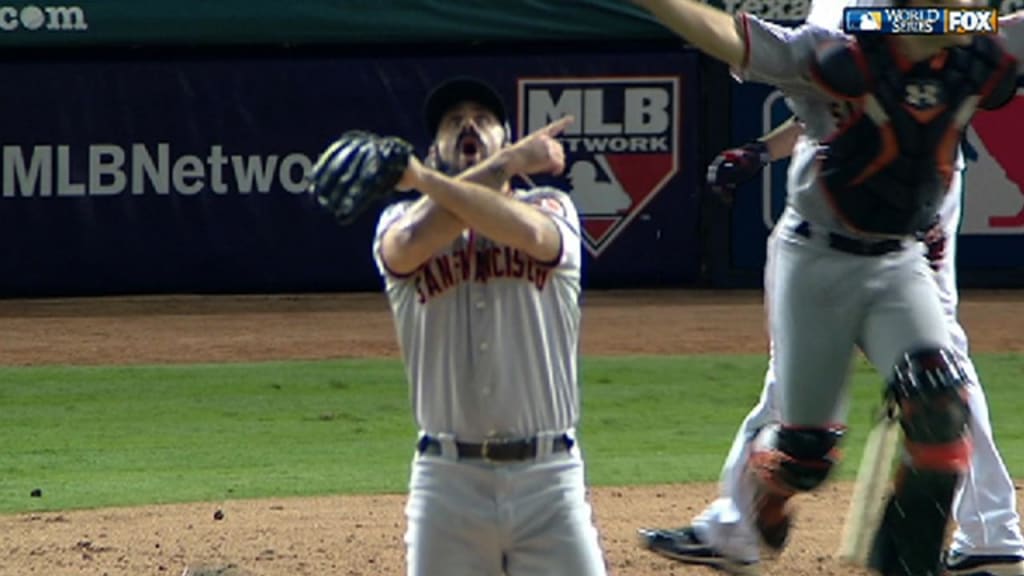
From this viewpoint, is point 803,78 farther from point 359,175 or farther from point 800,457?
point 359,175

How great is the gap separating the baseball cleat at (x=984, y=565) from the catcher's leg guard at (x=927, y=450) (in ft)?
1.93

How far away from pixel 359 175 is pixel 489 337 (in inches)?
22.4

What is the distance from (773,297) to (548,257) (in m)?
1.86

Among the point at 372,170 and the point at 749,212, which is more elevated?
the point at 372,170

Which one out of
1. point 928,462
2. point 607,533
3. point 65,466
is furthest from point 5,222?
point 928,462

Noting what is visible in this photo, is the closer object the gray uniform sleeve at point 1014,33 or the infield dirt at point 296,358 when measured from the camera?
the gray uniform sleeve at point 1014,33

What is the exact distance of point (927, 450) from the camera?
21.1ft

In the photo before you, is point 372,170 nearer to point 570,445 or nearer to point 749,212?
point 570,445

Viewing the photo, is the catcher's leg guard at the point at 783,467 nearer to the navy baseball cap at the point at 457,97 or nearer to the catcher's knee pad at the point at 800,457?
the catcher's knee pad at the point at 800,457

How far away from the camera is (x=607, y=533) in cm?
885

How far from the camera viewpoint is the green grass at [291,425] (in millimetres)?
10271

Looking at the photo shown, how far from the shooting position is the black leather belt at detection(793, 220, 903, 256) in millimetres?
6812

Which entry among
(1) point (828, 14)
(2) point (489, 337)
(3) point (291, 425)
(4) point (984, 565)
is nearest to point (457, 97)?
(2) point (489, 337)

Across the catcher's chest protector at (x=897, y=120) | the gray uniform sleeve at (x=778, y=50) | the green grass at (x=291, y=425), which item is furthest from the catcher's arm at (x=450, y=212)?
the green grass at (x=291, y=425)
